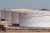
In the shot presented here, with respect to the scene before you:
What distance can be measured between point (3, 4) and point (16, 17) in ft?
0.73

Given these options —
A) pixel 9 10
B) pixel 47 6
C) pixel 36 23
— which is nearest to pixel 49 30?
pixel 36 23

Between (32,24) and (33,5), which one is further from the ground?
(33,5)

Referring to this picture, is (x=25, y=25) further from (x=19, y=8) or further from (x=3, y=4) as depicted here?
(x=3, y=4)

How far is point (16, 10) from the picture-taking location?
3.49ft

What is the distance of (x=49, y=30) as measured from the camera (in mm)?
1058

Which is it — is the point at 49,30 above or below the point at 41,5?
below

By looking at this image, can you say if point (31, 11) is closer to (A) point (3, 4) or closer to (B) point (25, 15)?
(B) point (25, 15)

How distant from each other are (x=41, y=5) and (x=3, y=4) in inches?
18.3

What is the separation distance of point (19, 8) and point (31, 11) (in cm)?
15

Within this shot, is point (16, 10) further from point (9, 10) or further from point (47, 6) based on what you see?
point (47, 6)

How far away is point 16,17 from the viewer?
3.48 feet

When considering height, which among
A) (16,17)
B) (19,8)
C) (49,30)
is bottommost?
(49,30)

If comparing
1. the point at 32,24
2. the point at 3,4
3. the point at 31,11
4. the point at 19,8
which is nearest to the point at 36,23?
the point at 32,24

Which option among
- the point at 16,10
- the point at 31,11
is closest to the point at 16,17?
the point at 16,10
